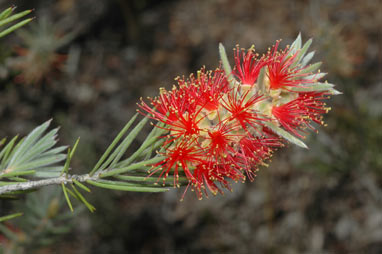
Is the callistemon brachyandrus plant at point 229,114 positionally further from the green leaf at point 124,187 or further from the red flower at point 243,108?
the green leaf at point 124,187

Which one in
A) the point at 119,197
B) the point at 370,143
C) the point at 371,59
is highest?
the point at 371,59

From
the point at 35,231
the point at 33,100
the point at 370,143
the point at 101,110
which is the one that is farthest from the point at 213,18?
the point at 35,231

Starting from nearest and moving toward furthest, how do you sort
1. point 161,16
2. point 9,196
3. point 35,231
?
point 9,196 → point 35,231 → point 161,16

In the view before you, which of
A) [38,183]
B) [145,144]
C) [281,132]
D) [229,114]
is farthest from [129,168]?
[281,132]

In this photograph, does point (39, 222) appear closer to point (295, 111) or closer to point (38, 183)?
point (38, 183)

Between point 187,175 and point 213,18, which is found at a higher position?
point 213,18

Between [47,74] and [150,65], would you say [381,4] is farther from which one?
[47,74]
